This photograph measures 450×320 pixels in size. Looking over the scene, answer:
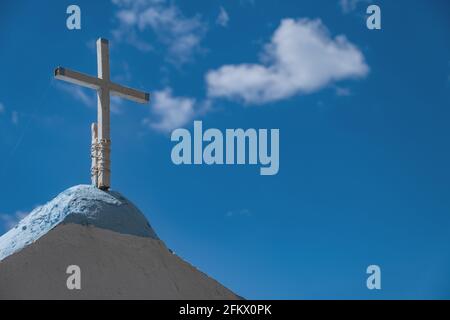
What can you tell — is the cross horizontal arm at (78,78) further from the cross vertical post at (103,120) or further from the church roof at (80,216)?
the church roof at (80,216)

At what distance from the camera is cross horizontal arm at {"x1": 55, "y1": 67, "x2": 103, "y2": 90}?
1081 cm

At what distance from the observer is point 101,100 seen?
11.2 meters

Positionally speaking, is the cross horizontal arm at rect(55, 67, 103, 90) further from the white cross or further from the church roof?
the church roof

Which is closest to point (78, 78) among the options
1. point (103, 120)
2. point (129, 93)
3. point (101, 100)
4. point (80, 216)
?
point (101, 100)

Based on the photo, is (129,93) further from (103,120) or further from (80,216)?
(80,216)

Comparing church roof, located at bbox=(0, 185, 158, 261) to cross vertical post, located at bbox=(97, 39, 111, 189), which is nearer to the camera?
church roof, located at bbox=(0, 185, 158, 261)

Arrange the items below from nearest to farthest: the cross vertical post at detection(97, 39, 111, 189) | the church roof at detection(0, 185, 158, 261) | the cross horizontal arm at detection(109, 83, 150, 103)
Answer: the church roof at detection(0, 185, 158, 261)
the cross vertical post at detection(97, 39, 111, 189)
the cross horizontal arm at detection(109, 83, 150, 103)

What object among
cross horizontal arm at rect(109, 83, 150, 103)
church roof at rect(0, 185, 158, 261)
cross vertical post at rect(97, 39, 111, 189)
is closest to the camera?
church roof at rect(0, 185, 158, 261)

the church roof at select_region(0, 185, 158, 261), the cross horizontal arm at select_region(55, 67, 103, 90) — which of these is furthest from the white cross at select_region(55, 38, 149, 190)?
the church roof at select_region(0, 185, 158, 261)

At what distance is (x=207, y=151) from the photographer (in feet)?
38.0
